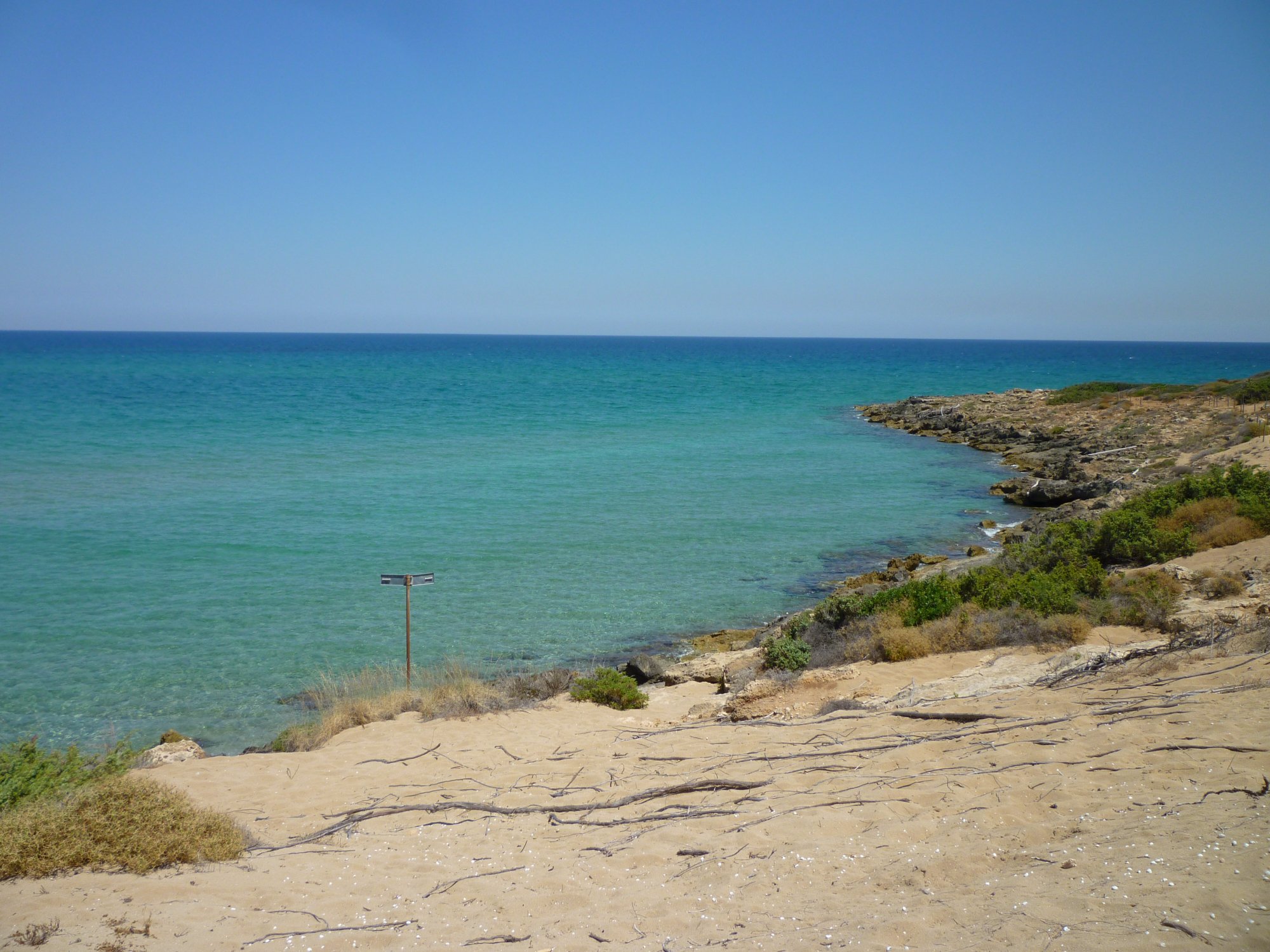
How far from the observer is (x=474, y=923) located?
16.1 feet

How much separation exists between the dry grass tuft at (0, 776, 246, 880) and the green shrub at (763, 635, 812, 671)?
6.94 meters

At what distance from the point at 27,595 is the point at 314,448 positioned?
19.7 meters

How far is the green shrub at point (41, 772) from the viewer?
641cm

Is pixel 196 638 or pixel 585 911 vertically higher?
pixel 585 911

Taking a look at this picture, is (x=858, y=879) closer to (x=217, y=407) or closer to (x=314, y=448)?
(x=314, y=448)

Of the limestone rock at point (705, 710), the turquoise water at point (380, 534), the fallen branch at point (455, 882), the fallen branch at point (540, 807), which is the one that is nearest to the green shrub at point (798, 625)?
the limestone rock at point (705, 710)

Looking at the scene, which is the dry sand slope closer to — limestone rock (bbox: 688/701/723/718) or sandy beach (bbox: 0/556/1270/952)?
sandy beach (bbox: 0/556/1270/952)

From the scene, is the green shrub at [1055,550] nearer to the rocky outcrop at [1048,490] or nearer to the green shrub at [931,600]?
the green shrub at [931,600]

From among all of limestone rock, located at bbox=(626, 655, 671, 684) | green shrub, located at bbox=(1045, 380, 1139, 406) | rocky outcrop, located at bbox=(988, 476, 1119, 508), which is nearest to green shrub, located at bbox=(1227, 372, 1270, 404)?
green shrub, located at bbox=(1045, 380, 1139, 406)

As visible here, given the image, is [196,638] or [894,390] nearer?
[196,638]

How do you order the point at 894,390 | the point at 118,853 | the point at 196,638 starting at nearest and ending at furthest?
the point at 118,853 → the point at 196,638 → the point at 894,390

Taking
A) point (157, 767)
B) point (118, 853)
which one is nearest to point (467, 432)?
point (157, 767)

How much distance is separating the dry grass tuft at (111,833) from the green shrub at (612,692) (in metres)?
4.90

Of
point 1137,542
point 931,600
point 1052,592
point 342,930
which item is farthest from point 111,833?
point 1137,542
